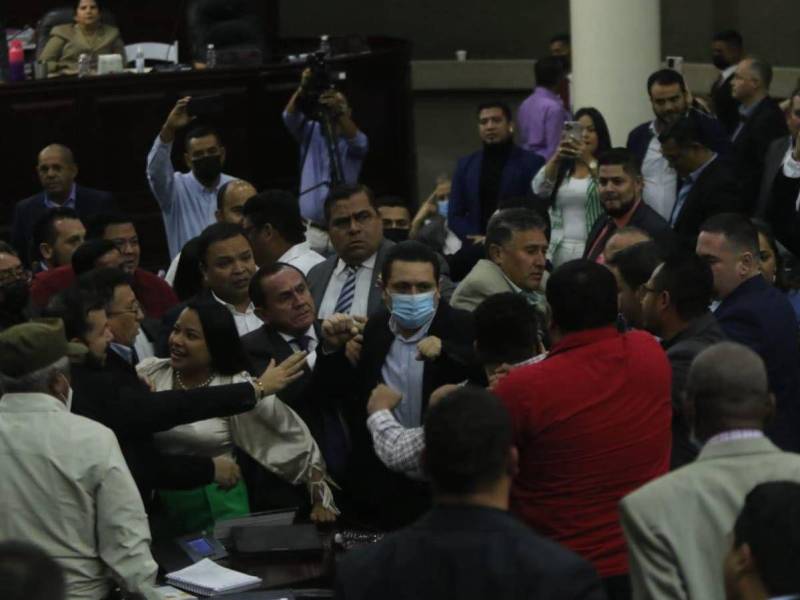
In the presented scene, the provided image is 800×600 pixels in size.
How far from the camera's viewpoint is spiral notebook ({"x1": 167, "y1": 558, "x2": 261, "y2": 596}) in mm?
4770

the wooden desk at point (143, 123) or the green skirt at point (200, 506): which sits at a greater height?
the wooden desk at point (143, 123)

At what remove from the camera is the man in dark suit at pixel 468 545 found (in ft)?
10.1

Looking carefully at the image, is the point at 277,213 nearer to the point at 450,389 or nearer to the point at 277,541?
the point at 277,541

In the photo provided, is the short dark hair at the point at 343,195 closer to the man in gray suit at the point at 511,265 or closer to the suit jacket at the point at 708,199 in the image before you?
the man in gray suit at the point at 511,265

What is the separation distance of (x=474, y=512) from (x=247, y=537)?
78.9 inches

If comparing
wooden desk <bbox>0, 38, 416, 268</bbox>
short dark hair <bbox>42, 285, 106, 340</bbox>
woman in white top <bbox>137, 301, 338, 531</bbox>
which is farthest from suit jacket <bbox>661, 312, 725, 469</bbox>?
wooden desk <bbox>0, 38, 416, 268</bbox>

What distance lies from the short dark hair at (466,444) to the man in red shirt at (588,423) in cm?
87

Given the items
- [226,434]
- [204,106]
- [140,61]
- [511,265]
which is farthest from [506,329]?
[140,61]

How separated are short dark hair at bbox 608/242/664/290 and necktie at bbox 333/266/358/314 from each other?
4.13 feet

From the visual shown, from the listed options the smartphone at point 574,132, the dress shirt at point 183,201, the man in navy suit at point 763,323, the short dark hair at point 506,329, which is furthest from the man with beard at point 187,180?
the short dark hair at point 506,329

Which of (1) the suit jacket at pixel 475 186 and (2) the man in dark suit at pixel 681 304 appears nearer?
(2) the man in dark suit at pixel 681 304

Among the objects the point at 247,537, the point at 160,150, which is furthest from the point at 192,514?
the point at 160,150

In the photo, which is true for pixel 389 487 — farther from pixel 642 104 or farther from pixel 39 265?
pixel 642 104

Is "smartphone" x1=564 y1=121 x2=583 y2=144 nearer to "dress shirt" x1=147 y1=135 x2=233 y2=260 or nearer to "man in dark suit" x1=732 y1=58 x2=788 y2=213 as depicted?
"man in dark suit" x1=732 y1=58 x2=788 y2=213
